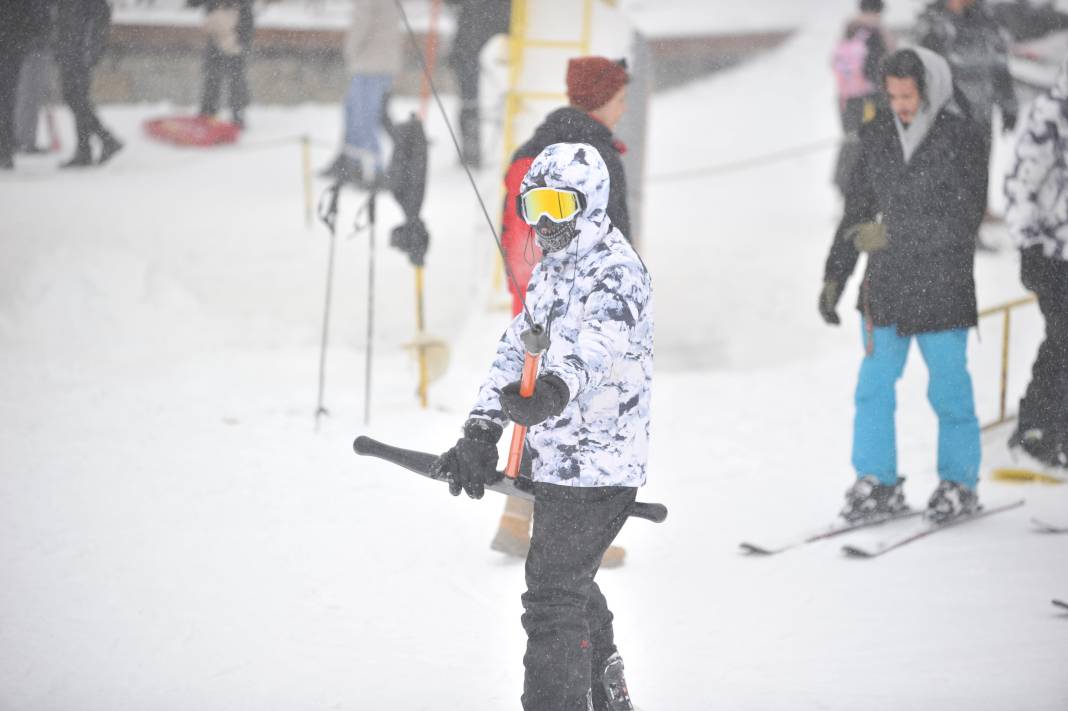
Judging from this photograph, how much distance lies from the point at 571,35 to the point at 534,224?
5.02 meters

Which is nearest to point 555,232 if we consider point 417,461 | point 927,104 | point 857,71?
point 417,461

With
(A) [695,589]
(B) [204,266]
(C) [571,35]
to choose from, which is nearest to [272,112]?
(B) [204,266]

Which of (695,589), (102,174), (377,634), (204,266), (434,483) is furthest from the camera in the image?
(102,174)

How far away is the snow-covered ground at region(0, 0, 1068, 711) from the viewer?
11.5ft

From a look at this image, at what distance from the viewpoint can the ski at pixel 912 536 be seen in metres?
4.38

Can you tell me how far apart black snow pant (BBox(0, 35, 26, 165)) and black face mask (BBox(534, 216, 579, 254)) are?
5768mm

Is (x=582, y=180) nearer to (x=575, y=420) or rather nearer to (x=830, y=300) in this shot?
(x=575, y=420)

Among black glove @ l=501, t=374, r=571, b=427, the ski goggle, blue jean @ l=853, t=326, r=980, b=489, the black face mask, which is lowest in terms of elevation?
blue jean @ l=853, t=326, r=980, b=489

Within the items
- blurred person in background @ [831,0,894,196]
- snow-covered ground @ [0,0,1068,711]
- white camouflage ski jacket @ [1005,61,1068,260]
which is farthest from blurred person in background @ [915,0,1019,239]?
white camouflage ski jacket @ [1005,61,1068,260]

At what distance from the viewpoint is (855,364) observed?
7375 millimetres

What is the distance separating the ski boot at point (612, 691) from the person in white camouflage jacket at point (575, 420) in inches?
7.0

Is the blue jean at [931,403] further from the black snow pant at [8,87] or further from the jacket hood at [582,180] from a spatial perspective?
the black snow pant at [8,87]

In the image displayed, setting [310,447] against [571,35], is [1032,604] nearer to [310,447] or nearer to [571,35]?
[310,447]

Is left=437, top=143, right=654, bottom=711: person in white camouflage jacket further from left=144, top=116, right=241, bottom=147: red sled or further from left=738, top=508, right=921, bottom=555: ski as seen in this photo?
left=144, top=116, right=241, bottom=147: red sled
